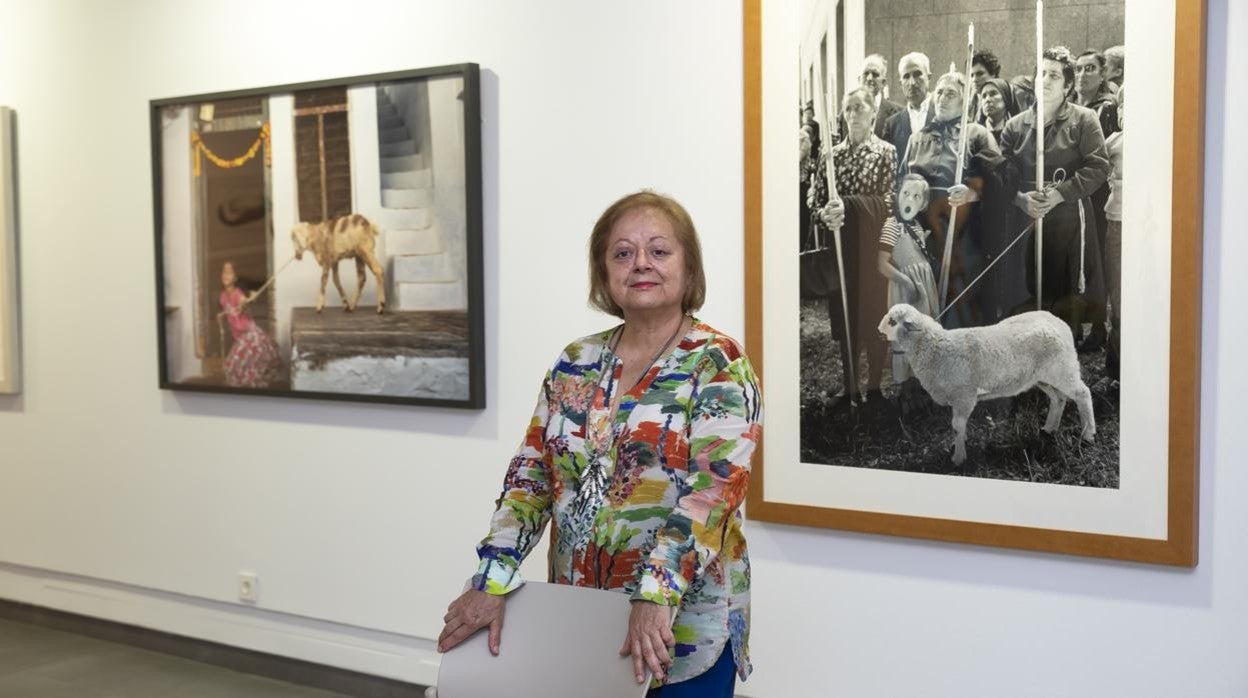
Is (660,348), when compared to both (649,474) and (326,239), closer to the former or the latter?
(649,474)

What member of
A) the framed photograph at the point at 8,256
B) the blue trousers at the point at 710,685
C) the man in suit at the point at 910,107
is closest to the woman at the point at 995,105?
the man in suit at the point at 910,107

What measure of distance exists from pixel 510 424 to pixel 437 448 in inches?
11.3

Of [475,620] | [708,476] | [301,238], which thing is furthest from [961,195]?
[301,238]

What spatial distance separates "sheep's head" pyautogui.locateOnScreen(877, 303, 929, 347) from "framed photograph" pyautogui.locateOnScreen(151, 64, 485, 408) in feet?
4.09

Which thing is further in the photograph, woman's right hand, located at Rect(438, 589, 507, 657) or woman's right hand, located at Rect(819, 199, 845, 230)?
woman's right hand, located at Rect(819, 199, 845, 230)

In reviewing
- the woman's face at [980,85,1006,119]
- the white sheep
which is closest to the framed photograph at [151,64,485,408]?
the white sheep

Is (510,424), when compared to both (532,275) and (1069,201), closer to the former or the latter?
(532,275)

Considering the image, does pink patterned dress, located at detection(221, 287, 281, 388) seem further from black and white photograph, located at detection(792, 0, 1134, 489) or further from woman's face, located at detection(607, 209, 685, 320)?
woman's face, located at detection(607, 209, 685, 320)

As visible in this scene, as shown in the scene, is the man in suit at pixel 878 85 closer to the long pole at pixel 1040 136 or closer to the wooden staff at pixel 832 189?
Answer: the wooden staff at pixel 832 189

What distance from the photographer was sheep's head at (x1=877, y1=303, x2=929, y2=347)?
9.61ft

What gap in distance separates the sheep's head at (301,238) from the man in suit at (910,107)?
192cm

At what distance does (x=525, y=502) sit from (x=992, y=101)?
1455mm

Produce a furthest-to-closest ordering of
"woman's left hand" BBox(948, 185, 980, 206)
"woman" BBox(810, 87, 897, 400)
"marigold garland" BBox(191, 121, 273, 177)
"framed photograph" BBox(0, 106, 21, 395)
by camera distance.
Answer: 1. "framed photograph" BBox(0, 106, 21, 395)
2. "marigold garland" BBox(191, 121, 273, 177)
3. "woman" BBox(810, 87, 897, 400)
4. "woman's left hand" BBox(948, 185, 980, 206)

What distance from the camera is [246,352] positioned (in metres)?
4.13
